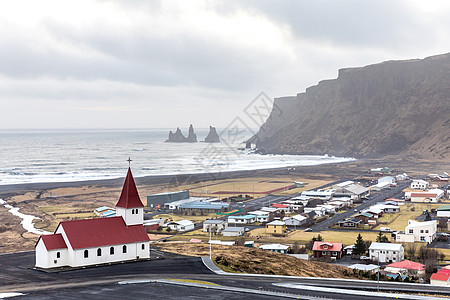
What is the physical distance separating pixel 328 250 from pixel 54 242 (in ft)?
91.5

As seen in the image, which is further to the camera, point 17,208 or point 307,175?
point 307,175

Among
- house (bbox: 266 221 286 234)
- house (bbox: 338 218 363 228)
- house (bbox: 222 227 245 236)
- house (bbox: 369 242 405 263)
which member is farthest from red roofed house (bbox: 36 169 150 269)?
house (bbox: 338 218 363 228)

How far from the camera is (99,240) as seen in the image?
125 ft

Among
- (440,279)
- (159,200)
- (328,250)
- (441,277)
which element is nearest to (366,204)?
(159,200)

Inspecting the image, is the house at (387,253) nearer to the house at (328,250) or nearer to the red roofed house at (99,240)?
the house at (328,250)

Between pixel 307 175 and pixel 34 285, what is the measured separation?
116 m

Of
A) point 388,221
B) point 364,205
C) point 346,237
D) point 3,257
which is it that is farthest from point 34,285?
point 364,205

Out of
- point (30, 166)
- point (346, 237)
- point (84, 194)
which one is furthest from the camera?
point (30, 166)

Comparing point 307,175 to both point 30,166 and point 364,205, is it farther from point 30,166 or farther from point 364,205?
point 30,166

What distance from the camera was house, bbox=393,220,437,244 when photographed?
59.4 m

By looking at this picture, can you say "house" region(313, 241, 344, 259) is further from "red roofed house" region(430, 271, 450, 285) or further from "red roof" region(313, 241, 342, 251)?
"red roofed house" region(430, 271, 450, 285)

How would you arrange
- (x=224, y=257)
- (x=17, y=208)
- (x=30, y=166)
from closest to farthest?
(x=224, y=257) → (x=17, y=208) → (x=30, y=166)

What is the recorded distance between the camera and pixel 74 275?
3438 cm

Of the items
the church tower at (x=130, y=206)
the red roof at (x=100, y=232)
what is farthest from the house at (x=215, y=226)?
the red roof at (x=100, y=232)
